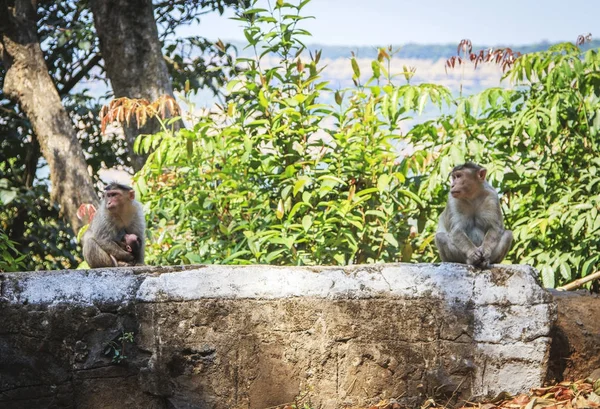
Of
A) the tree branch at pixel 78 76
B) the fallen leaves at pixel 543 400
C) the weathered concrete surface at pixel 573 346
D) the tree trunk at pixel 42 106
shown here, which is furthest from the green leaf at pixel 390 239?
the tree branch at pixel 78 76

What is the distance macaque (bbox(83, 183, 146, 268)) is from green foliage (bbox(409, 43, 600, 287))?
6.79 feet

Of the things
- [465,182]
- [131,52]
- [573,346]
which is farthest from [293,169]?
[131,52]

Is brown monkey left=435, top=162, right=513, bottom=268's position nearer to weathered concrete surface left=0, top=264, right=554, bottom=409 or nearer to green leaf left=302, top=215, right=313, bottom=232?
weathered concrete surface left=0, top=264, right=554, bottom=409

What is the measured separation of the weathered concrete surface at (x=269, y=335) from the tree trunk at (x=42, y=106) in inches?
149

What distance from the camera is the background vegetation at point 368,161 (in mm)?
5242

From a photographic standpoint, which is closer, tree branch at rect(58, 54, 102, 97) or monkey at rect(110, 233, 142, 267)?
monkey at rect(110, 233, 142, 267)

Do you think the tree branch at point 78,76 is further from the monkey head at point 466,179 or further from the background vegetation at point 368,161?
the monkey head at point 466,179

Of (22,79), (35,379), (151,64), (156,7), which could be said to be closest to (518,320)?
(35,379)

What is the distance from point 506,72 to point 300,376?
298 centimetres

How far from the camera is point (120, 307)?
A: 3.93 meters

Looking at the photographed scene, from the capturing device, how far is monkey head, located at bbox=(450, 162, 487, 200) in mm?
5004

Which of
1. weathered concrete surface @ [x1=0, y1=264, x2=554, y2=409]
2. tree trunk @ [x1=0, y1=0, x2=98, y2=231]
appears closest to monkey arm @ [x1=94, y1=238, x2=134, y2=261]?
weathered concrete surface @ [x1=0, y1=264, x2=554, y2=409]

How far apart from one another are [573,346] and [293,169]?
2.15 meters

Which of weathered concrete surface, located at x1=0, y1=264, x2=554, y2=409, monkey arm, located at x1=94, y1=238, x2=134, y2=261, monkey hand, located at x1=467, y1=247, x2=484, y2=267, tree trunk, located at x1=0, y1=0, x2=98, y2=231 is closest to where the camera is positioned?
weathered concrete surface, located at x1=0, y1=264, x2=554, y2=409
